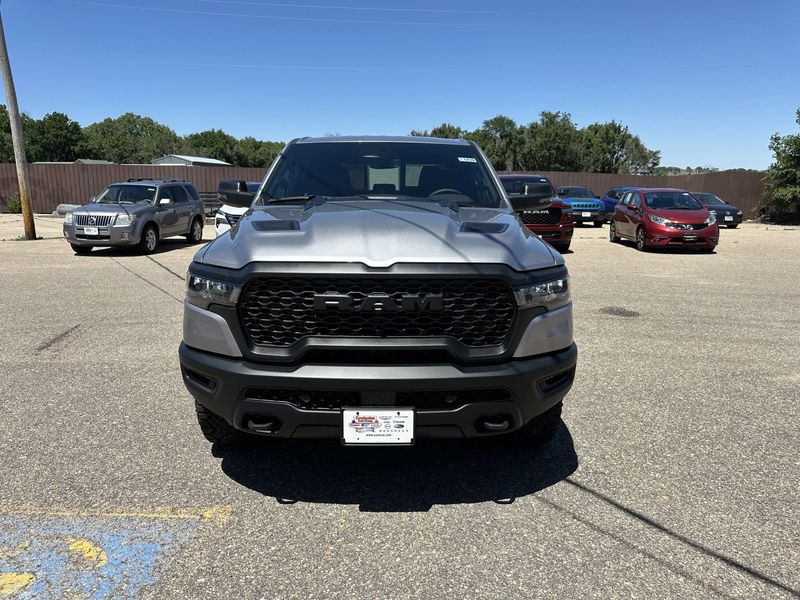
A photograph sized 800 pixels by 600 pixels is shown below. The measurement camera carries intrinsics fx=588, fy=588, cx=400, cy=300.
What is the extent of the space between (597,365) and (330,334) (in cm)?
360

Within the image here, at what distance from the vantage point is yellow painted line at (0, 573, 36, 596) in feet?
7.87

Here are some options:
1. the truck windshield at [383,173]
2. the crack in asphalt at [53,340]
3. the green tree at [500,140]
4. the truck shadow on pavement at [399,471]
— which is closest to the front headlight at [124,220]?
the crack in asphalt at [53,340]

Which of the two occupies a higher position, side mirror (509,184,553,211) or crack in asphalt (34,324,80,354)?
side mirror (509,184,553,211)

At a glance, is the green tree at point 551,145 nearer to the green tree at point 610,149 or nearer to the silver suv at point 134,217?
the green tree at point 610,149

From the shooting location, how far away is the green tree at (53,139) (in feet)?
258

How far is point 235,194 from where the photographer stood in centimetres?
445

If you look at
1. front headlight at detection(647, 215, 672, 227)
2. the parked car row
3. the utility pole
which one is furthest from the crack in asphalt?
front headlight at detection(647, 215, 672, 227)

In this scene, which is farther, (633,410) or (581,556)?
(633,410)

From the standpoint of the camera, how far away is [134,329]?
6.77 metres

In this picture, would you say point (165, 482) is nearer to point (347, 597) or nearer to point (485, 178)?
point (347, 597)

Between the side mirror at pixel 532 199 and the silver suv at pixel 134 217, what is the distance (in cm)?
1191

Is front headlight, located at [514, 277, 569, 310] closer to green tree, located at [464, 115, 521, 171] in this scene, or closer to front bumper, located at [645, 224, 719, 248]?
front bumper, located at [645, 224, 719, 248]

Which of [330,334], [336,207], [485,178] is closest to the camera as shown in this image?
[330,334]

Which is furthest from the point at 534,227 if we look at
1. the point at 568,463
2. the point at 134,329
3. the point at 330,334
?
the point at 330,334
